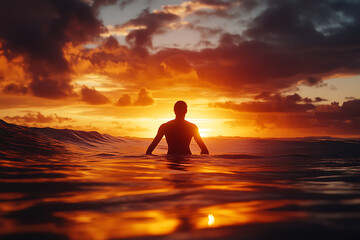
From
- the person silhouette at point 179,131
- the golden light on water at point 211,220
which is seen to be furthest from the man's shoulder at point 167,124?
the golden light on water at point 211,220

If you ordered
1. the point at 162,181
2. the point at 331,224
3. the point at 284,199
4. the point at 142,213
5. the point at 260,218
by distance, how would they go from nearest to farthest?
the point at 331,224 < the point at 260,218 < the point at 142,213 < the point at 284,199 < the point at 162,181

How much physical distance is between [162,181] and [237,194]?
1.22 meters

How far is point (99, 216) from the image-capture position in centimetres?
208

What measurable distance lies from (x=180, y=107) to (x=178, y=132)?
780 mm

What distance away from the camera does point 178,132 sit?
8305 mm

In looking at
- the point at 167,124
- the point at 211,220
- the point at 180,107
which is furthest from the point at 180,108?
the point at 211,220

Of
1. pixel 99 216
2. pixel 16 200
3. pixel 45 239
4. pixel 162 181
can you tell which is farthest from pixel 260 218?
pixel 16 200

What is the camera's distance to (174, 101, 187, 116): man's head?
805 cm

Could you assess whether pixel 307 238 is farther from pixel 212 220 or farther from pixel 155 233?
pixel 155 233

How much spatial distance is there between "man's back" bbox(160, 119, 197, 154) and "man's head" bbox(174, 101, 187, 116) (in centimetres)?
26

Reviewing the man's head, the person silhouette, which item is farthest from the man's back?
the man's head

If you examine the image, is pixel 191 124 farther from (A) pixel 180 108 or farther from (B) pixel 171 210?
(B) pixel 171 210

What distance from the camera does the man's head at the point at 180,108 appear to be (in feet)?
26.4

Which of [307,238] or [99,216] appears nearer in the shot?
[307,238]
